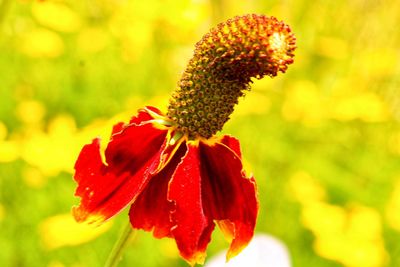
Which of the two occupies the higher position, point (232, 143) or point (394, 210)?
point (394, 210)

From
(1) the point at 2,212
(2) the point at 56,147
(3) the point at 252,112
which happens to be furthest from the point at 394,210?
(1) the point at 2,212

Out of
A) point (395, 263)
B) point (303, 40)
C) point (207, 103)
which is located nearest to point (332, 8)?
point (303, 40)

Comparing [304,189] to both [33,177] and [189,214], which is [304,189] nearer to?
[33,177]

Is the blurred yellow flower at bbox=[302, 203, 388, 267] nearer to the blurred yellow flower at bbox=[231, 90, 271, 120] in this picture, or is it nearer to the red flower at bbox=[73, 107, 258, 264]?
the blurred yellow flower at bbox=[231, 90, 271, 120]

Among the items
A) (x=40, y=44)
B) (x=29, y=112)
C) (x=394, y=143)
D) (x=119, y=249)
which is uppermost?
(x=394, y=143)

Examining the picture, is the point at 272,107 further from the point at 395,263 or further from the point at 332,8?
the point at 395,263

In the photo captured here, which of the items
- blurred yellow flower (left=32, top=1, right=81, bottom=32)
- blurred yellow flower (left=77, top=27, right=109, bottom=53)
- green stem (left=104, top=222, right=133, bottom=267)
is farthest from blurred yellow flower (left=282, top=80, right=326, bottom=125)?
green stem (left=104, top=222, right=133, bottom=267)

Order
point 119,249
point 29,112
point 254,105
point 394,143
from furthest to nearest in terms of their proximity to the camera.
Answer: point 394,143
point 254,105
point 29,112
point 119,249
